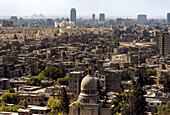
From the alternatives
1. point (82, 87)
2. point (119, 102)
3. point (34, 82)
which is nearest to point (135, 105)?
point (119, 102)

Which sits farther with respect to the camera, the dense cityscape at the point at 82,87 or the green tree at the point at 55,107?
the green tree at the point at 55,107

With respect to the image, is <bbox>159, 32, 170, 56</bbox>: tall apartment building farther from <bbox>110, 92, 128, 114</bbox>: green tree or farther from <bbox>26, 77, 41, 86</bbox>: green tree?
<bbox>110, 92, 128, 114</bbox>: green tree

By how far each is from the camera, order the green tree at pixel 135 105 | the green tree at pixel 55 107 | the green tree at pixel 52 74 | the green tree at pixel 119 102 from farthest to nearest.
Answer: the green tree at pixel 52 74 → the green tree at pixel 119 102 → the green tree at pixel 135 105 → the green tree at pixel 55 107

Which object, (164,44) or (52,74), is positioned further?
(164,44)

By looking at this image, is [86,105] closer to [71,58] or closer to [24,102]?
[24,102]

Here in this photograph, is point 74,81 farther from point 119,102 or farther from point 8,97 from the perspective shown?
point 119,102

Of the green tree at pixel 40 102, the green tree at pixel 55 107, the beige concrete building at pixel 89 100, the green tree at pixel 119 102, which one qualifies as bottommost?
the green tree at pixel 40 102

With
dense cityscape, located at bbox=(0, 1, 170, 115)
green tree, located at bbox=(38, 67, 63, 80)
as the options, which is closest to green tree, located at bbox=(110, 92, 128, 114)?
dense cityscape, located at bbox=(0, 1, 170, 115)

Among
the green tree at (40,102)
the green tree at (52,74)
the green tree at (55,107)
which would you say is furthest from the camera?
the green tree at (52,74)

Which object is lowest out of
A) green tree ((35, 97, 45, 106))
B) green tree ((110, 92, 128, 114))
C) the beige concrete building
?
green tree ((35, 97, 45, 106))

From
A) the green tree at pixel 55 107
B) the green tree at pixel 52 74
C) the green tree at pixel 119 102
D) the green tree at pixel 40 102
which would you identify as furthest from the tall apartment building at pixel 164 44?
the green tree at pixel 55 107

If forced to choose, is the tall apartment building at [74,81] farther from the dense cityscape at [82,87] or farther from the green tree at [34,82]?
the green tree at [34,82]

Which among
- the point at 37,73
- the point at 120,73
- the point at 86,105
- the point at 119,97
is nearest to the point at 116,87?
the point at 120,73

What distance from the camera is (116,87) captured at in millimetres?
53500
